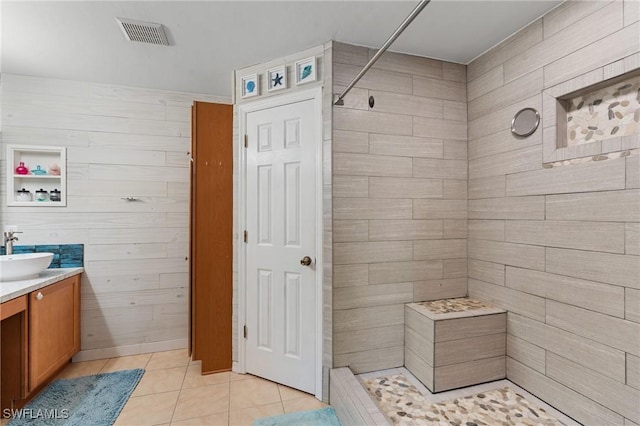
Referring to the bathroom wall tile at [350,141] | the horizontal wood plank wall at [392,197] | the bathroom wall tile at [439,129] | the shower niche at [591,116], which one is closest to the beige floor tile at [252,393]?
the horizontal wood plank wall at [392,197]

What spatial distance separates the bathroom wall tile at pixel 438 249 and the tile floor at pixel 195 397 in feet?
4.27

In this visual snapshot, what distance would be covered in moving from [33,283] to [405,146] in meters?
2.82

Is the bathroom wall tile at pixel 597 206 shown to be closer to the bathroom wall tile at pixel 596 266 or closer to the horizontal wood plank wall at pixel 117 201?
the bathroom wall tile at pixel 596 266

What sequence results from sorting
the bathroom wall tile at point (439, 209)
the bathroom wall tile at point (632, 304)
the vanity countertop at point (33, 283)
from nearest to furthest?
the bathroom wall tile at point (632, 304) < the vanity countertop at point (33, 283) < the bathroom wall tile at point (439, 209)

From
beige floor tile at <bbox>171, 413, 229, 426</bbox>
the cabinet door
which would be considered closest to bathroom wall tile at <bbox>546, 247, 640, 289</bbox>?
beige floor tile at <bbox>171, 413, 229, 426</bbox>

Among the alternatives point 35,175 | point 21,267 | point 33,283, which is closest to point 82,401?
point 33,283

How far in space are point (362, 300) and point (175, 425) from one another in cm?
142

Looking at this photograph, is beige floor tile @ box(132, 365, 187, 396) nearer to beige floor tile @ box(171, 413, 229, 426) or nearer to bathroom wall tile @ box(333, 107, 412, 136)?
beige floor tile @ box(171, 413, 229, 426)

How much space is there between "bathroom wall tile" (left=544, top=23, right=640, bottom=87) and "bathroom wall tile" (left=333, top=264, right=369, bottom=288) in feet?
5.44

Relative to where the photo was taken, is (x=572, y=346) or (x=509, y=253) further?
(x=509, y=253)

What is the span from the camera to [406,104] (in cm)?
226

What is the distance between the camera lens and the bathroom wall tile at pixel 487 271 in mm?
2123

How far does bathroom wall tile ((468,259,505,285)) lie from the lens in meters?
2.12

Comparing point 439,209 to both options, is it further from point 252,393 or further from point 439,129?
point 252,393
